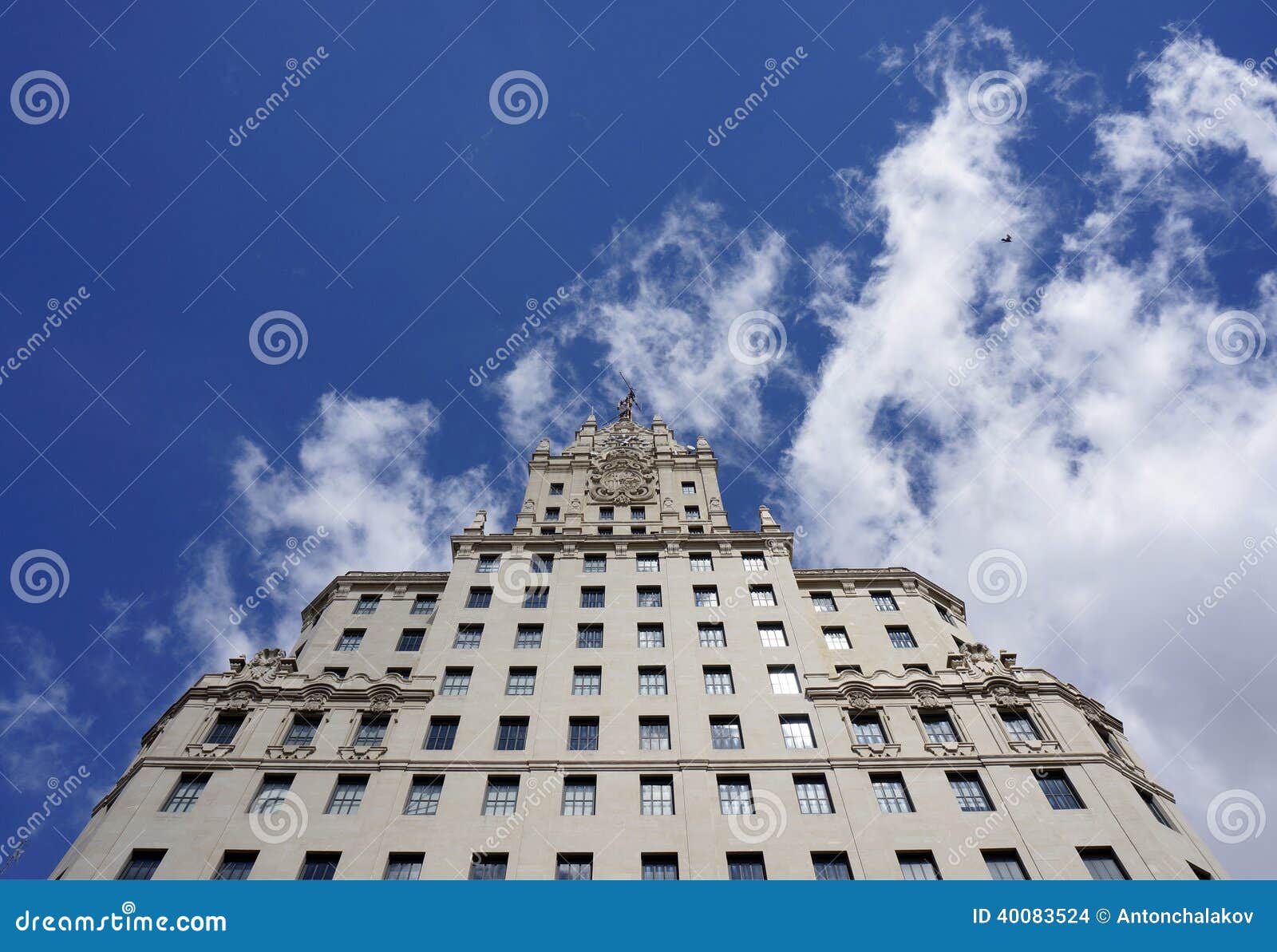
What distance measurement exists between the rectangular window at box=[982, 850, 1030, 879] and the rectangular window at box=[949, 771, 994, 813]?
213cm

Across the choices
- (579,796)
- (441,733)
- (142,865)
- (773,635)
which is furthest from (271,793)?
(773,635)

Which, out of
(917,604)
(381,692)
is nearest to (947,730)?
(917,604)

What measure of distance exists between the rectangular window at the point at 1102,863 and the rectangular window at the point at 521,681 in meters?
25.8

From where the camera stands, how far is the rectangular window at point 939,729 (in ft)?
129

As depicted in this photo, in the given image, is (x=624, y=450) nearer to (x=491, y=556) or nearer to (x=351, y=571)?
(x=491, y=556)

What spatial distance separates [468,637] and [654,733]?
1295 centimetres

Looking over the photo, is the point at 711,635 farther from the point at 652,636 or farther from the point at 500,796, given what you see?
the point at 500,796

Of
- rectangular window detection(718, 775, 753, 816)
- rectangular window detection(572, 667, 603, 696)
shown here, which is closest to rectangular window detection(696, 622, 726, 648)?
rectangular window detection(572, 667, 603, 696)

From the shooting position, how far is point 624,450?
66438mm

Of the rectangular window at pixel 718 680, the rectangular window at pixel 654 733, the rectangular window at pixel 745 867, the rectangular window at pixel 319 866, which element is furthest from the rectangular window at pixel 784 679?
the rectangular window at pixel 319 866

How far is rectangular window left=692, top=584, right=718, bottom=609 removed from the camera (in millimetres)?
48344

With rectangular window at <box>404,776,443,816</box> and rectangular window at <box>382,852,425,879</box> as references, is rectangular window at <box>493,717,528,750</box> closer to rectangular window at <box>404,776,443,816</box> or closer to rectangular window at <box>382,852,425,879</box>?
rectangular window at <box>404,776,443,816</box>

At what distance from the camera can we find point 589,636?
149 ft
